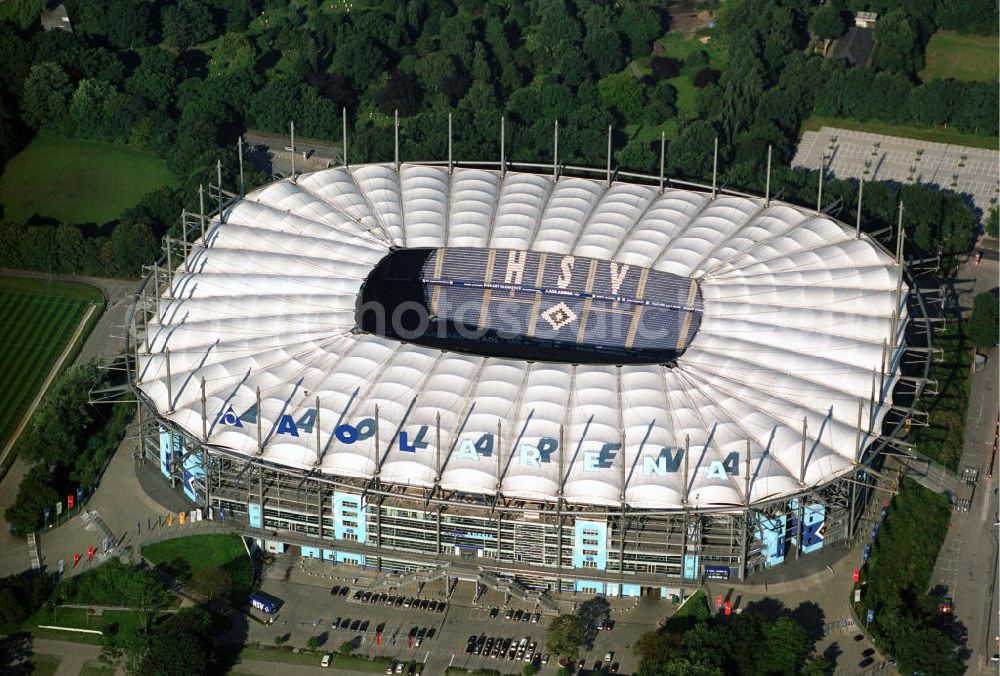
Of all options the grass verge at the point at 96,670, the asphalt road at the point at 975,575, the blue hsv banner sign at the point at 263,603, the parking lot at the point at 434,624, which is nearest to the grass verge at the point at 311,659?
the parking lot at the point at 434,624

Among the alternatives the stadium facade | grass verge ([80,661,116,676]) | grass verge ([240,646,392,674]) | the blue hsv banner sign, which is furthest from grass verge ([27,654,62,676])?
the stadium facade

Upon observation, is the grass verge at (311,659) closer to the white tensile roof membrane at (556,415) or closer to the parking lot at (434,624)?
the parking lot at (434,624)

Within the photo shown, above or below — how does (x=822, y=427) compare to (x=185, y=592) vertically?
above

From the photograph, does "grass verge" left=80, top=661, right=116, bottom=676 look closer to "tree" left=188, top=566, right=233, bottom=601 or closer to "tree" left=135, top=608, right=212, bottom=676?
"tree" left=135, top=608, right=212, bottom=676

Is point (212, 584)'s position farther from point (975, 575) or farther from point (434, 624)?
point (975, 575)

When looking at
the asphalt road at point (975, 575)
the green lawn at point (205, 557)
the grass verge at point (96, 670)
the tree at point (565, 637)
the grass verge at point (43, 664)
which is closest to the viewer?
the tree at point (565, 637)

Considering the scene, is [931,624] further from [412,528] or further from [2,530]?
[2,530]

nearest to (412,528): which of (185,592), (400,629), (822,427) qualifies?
(400,629)
